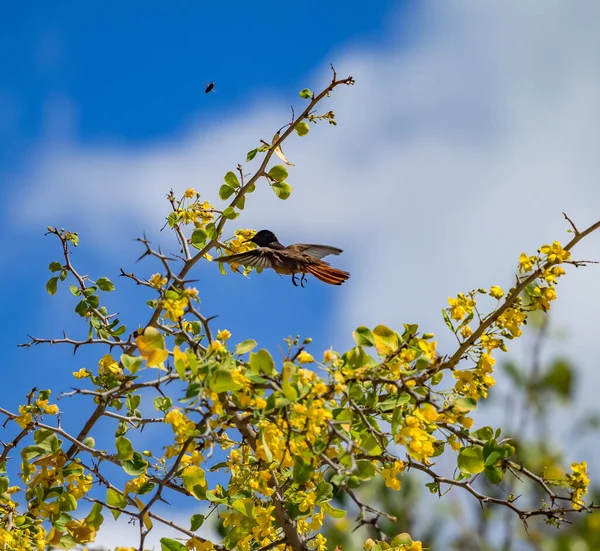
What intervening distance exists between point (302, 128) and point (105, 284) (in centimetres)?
114

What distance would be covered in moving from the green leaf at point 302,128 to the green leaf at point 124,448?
1422 millimetres

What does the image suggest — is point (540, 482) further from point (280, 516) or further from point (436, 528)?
point (436, 528)

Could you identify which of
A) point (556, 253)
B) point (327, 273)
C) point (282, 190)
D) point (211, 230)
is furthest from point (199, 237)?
point (556, 253)

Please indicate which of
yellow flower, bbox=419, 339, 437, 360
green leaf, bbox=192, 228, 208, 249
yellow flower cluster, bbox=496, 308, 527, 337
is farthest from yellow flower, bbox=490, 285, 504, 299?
green leaf, bbox=192, 228, 208, 249

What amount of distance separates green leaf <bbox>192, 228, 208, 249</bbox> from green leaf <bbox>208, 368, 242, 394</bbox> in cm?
124

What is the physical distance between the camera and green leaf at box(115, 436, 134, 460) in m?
2.62

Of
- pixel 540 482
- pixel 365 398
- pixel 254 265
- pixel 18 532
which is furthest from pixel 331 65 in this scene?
pixel 18 532

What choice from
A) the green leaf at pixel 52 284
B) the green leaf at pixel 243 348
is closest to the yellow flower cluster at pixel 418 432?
the green leaf at pixel 243 348

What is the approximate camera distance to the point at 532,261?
2.79m

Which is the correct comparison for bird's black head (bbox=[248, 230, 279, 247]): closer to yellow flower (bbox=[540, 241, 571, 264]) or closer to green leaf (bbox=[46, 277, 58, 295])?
green leaf (bbox=[46, 277, 58, 295])

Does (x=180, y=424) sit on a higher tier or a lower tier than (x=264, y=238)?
lower

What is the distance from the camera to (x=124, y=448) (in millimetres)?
2623

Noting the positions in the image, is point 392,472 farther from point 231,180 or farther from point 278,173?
point 231,180

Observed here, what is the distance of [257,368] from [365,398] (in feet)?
1.67
